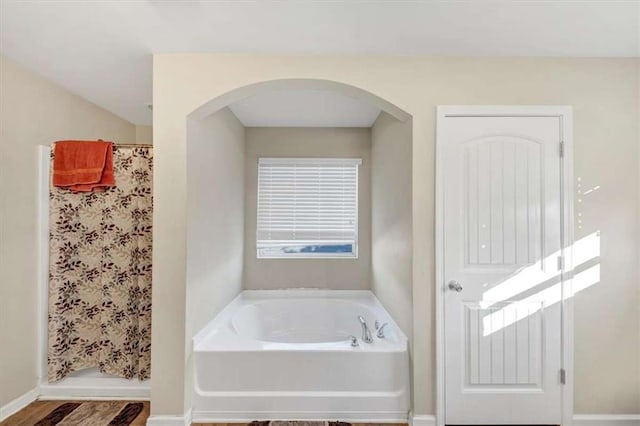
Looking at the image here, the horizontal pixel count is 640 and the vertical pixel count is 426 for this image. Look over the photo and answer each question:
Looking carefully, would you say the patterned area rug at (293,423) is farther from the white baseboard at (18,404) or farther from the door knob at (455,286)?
the white baseboard at (18,404)

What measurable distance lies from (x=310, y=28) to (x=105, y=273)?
88.6 inches

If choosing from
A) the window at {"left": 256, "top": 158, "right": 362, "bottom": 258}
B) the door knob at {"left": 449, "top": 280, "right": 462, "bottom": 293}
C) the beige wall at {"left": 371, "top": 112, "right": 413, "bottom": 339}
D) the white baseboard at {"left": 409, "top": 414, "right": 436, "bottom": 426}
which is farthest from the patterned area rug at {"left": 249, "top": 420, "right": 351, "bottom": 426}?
the window at {"left": 256, "top": 158, "right": 362, "bottom": 258}

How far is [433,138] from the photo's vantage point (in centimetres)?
227

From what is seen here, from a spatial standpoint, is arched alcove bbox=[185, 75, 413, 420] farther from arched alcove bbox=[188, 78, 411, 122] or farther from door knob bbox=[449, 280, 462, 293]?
door knob bbox=[449, 280, 462, 293]

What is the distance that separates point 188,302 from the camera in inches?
91.2

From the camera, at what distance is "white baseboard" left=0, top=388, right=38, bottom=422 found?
2.36m

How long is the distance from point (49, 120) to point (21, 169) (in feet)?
1.64

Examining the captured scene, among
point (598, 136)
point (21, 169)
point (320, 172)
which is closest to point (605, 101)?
point (598, 136)

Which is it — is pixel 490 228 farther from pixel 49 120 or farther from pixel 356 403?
pixel 49 120

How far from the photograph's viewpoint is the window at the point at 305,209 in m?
3.99

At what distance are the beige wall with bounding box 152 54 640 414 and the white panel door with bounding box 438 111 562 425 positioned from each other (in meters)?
0.14

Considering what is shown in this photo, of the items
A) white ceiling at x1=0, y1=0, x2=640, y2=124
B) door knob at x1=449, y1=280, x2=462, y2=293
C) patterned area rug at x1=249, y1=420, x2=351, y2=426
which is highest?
white ceiling at x1=0, y1=0, x2=640, y2=124

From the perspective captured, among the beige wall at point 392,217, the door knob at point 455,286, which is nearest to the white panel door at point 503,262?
the door knob at point 455,286

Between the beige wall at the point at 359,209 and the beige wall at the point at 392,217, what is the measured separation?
0.13 metres
